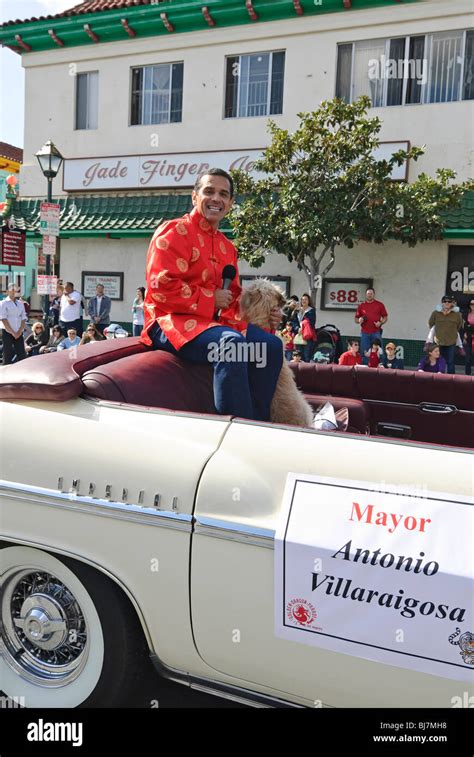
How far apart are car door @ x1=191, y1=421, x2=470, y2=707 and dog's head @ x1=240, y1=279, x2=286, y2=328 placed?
109 cm

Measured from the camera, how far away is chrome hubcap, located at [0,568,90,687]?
233 centimetres

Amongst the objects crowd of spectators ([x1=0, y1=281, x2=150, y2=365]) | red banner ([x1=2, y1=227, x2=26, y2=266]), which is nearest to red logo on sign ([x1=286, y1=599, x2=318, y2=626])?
crowd of spectators ([x1=0, y1=281, x2=150, y2=365])

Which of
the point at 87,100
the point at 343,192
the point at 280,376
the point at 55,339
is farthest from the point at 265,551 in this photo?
the point at 87,100

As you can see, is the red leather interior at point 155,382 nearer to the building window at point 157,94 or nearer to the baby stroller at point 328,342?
the baby stroller at point 328,342

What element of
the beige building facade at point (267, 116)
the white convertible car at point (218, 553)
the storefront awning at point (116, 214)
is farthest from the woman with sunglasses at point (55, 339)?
Answer: the white convertible car at point (218, 553)

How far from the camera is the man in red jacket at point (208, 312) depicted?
277cm

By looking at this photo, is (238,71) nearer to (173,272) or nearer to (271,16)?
(271,16)

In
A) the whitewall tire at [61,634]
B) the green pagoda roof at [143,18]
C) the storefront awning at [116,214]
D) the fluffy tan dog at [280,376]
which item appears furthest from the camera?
the storefront awning at [116,214]

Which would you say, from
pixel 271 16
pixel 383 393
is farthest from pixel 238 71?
pixel 383 393

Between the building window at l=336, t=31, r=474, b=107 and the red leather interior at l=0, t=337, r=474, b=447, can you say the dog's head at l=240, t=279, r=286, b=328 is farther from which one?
the building window at l=336, t=31, r=474, b=107

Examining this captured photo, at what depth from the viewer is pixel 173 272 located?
3086 millimetres

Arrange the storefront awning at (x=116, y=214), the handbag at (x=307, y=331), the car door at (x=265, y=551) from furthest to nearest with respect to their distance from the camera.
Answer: the storefront awning at (x=116, y=214) < the handbag at (x=307, y=331) < the car door at (x=265, y=551)

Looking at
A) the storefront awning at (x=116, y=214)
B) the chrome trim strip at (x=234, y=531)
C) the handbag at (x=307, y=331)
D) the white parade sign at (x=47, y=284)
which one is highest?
the storefront awning at (x=116, y=214)

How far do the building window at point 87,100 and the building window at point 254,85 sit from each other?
3.87 metres
